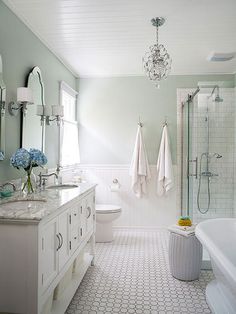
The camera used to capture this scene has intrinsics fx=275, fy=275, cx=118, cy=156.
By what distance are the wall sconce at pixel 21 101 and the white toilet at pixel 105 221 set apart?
170 cm

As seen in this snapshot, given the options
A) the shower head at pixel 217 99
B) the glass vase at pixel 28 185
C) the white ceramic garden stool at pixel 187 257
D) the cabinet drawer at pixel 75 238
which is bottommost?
the white ceramic garden stool at pixel 187 257

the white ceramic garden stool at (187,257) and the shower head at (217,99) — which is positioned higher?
the shower head at (217,99)

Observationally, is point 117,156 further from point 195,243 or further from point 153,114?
point 195,243

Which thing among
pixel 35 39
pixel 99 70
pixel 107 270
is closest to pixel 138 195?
pixel 107 270

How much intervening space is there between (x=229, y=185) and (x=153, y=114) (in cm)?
158

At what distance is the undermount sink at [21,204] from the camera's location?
174 centimetres

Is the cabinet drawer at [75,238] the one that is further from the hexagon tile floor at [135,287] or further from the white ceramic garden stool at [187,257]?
the white ceramic garden stool at [187,257]

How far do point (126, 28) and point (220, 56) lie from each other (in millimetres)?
1291

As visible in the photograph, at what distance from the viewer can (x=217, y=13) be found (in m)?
2.43

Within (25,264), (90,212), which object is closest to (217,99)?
(90,212)

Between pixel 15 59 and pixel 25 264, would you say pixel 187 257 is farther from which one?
pixel 15 59

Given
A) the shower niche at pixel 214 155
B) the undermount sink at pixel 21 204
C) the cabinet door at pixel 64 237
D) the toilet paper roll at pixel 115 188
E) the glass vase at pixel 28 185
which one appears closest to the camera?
the undermount sink at pixel 21 204

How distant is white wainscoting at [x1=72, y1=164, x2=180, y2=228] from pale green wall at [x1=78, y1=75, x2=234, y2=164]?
6.2 inches

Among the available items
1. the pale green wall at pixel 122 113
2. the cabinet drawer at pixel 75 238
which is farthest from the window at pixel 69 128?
the cabinet drawer at pixel 75 238
